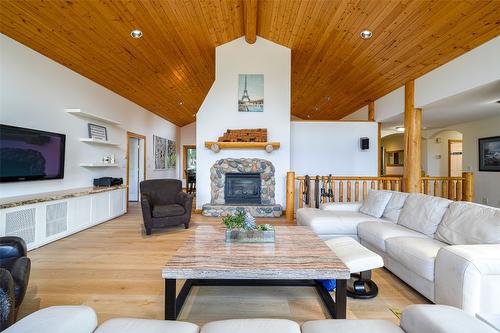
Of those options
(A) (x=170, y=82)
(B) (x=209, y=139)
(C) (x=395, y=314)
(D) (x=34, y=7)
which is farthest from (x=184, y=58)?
(C) (x=395, y=314)

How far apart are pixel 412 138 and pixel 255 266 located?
450 cm

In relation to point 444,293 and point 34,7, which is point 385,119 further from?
point 34,7

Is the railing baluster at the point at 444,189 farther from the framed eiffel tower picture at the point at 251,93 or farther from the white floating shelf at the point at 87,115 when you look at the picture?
the white floating shelf at the point at 87,115

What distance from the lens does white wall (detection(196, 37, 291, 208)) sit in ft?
18.4

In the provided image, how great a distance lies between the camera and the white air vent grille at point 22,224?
2932 millimetres

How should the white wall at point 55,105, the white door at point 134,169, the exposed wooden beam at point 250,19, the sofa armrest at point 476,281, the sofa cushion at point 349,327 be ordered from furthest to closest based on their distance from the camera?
the white door at point 134,169 < the exposed wooden beam at point 250,19 < the white wall at point 55,105 < the sofa armrest at point 476,281 < the sofa cushion at point 349,327

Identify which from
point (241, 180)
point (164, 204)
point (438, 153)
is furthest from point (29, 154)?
point (438, 153)

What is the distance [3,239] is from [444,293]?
3.44 meters

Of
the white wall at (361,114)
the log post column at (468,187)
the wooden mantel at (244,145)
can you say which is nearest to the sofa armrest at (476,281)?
the log post column at (468,187)

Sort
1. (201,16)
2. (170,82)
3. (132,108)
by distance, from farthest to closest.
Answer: (132,108) → (170,82) → (201,16)

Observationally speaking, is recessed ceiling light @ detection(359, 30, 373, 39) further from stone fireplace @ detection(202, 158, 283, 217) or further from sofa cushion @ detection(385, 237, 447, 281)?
sofa cushion @ detection(385, 237, 447, 281)

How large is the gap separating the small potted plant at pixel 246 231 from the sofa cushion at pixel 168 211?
6.54 feet

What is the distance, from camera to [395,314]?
189 centimetres

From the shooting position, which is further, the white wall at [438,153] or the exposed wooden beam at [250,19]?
the white wall at [438,153]
